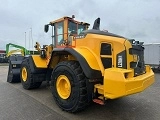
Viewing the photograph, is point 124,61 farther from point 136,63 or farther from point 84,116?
point 84,116

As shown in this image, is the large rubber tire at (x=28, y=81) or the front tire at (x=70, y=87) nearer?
the front tire at (x=70, y=87)

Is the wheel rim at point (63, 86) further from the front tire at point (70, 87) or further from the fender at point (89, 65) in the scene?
the fender at point (89, 65)

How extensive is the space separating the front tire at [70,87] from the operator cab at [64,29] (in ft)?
3.77

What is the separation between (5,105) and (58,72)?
5.70 ft

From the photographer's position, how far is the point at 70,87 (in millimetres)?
4668

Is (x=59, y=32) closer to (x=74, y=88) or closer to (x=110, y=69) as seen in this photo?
(x=74, y=88)

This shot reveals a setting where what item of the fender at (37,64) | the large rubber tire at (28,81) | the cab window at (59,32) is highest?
the cab window at (59,32)

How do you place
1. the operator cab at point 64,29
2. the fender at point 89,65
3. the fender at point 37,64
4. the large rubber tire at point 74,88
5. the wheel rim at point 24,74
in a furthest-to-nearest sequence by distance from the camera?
1. the wheel rim at point 24,74
2. the fender at point 37,64
3. the operator cab at point 64,29
4. the large rubber tire at point 74,88
5. the fender at point 89,65

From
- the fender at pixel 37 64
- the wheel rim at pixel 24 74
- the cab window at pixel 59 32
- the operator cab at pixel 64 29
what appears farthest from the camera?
the wheel rim at pixel 24 74

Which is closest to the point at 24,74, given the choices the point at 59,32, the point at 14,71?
the point at 14,71

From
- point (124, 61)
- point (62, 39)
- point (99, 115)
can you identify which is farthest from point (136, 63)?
point (62, 39)

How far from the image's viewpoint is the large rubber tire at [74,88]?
439 centimetres

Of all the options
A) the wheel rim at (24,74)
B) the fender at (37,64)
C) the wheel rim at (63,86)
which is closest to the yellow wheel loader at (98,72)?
the wheel rim at (63,86)

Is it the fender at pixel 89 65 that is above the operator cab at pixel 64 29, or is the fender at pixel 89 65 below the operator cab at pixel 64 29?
below
